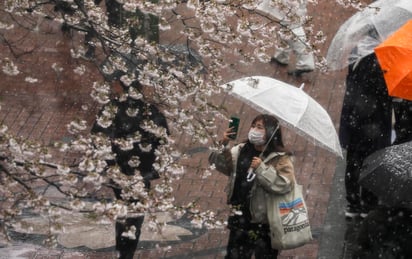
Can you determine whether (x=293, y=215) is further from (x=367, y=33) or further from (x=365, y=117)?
(x=367, y=33)

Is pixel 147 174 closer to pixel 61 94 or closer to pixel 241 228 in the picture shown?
pixel 241 228

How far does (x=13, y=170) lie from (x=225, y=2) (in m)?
2.43

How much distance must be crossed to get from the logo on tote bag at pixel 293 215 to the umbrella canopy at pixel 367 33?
2.35 m

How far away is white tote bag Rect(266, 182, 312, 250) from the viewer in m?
7.39

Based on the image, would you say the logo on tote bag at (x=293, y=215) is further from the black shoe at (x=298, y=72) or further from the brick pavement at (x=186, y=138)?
the black shoe at (x=298, y=72)

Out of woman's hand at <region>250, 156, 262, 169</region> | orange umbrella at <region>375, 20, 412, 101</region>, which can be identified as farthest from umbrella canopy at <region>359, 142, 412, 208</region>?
orange umbrella at <region>375, 20, 412, 101</region>

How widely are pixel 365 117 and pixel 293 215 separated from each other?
2.05m

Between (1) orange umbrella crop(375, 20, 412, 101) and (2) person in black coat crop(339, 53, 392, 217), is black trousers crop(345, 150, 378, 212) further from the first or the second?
(1) orange umbrella crop(375, 20, 412, 101)

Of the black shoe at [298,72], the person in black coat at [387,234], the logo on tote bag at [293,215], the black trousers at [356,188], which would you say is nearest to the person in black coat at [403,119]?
the black trousers at [356,188]

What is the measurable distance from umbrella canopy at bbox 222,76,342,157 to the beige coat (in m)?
0.28

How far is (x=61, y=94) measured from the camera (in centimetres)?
1233

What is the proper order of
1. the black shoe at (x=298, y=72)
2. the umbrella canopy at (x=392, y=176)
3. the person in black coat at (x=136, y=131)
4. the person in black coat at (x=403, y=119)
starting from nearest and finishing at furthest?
1. the umbrella canopy at (x=392, y=176)
2. the person in black coat at (x=136, y=131)
3. the person in black coat at (x=403, y=119)
4. the black shoe at (x=298, y=72)

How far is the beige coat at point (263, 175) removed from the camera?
24.0 feet

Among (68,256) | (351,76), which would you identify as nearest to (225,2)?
(351,76)
